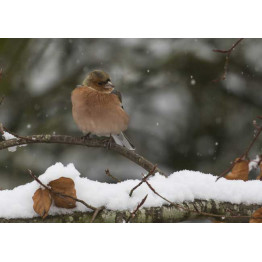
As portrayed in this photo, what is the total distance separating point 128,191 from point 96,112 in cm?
114

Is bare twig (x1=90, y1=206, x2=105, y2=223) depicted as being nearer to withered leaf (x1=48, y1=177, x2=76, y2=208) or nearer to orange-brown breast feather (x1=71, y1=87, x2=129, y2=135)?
withered leaf (x1=48, y1=177, x2=76, y2=208)

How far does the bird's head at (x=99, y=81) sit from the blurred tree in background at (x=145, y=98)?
36.0 inches

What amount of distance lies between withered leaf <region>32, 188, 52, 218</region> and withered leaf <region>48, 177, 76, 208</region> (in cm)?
3

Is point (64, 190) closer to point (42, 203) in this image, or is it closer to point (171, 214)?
point (42, 203)

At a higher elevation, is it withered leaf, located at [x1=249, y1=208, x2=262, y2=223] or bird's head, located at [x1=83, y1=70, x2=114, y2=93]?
bird's head, located at [x1=83, y1=70, x2=114, y2=93]

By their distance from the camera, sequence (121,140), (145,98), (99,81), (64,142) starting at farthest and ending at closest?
1. (145,98)
2. (121,140)
3. (99,81)
4. (64,142)

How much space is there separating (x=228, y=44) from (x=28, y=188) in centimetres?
274

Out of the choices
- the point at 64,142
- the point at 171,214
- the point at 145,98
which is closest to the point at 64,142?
the point at 64,142

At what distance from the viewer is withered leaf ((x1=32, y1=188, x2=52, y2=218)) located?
1.70 metres

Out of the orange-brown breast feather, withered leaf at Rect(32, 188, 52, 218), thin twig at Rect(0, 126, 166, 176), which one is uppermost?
the orange-brown breast feather

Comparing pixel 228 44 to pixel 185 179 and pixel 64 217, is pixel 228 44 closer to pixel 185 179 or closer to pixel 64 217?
pixel 185 179

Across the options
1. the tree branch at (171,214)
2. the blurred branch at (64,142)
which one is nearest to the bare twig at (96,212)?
the tree branch at (171,214)

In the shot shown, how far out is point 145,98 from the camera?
4.07 metres

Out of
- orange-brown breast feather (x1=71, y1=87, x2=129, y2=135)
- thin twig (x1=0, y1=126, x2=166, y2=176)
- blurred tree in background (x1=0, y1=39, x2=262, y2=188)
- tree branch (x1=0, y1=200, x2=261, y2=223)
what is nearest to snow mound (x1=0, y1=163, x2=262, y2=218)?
tree branch (x1=0, y1=200, x2=261, y2=223)
